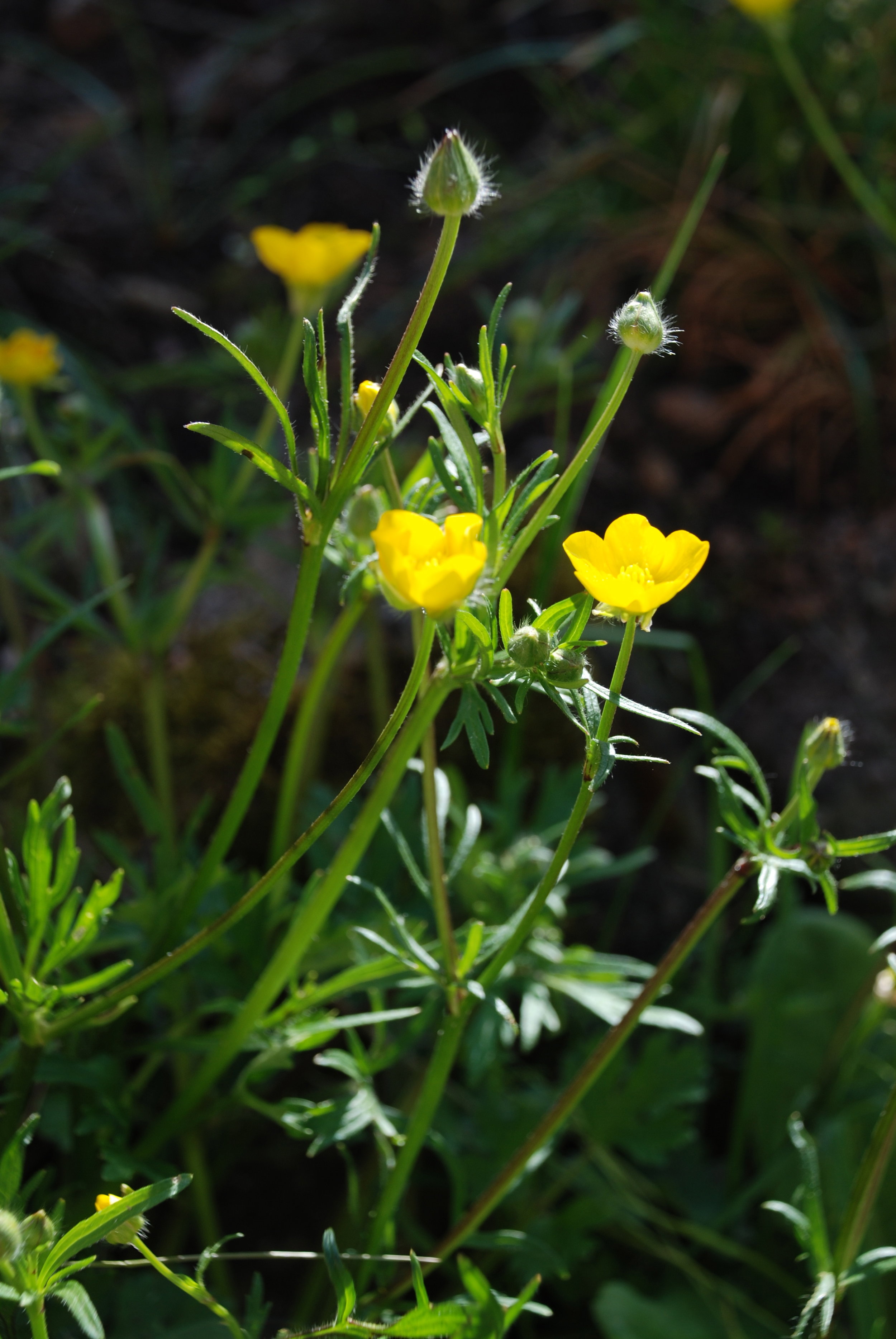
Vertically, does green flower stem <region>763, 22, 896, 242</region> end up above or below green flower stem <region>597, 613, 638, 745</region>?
above

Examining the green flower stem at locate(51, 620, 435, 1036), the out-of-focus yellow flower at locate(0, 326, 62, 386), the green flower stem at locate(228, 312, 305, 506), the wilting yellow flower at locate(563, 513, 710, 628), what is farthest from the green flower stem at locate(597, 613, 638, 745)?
the out-of-focus yellow flower at locate(0, 326, 62, 386)

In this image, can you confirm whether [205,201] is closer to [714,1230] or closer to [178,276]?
[178,276]

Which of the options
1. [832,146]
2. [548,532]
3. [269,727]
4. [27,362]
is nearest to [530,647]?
[269,727]

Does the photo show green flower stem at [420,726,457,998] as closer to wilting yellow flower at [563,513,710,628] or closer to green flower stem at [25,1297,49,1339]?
wilting yellow flower at [563,513,710,628]

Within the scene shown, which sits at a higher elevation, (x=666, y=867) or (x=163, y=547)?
(x=163, y=547)

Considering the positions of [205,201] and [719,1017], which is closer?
[719,1017]

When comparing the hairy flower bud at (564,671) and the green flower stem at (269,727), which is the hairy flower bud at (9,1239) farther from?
the hairy flower bud at (564,671)

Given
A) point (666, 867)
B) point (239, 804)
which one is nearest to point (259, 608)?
point (666, 867)

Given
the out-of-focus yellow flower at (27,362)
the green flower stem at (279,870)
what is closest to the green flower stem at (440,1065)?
the green flower stem at (279,870)
